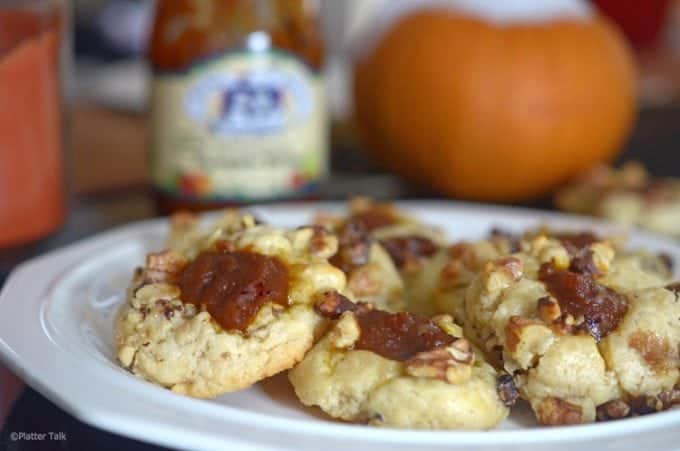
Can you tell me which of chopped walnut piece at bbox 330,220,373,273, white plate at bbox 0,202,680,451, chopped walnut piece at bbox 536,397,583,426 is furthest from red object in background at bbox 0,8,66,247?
chopped walnut piece at bbox 536,397,583,426

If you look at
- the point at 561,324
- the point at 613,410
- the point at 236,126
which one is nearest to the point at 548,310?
the point at 561,324

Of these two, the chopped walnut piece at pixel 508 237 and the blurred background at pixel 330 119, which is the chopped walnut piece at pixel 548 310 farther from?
the blurred background at pixel 330 119

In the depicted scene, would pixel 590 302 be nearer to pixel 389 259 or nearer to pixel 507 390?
pixel 507 390

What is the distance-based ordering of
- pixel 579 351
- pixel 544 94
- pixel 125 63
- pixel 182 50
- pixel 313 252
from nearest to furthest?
pixel 579 351 < pixel 313 252 < pixel 182 50 < pixel 544 94 < pixel 125 63

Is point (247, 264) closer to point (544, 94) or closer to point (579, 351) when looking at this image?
point (579, 351)

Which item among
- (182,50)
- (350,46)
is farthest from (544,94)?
(182,50)

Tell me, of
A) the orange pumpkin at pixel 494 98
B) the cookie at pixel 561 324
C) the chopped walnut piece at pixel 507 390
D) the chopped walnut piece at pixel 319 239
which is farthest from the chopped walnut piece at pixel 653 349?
the orange pumpkin at pixel 494 98

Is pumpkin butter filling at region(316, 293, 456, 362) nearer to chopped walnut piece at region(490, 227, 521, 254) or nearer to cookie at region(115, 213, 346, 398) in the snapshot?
cookie at region(115, 213, 346, 398)
